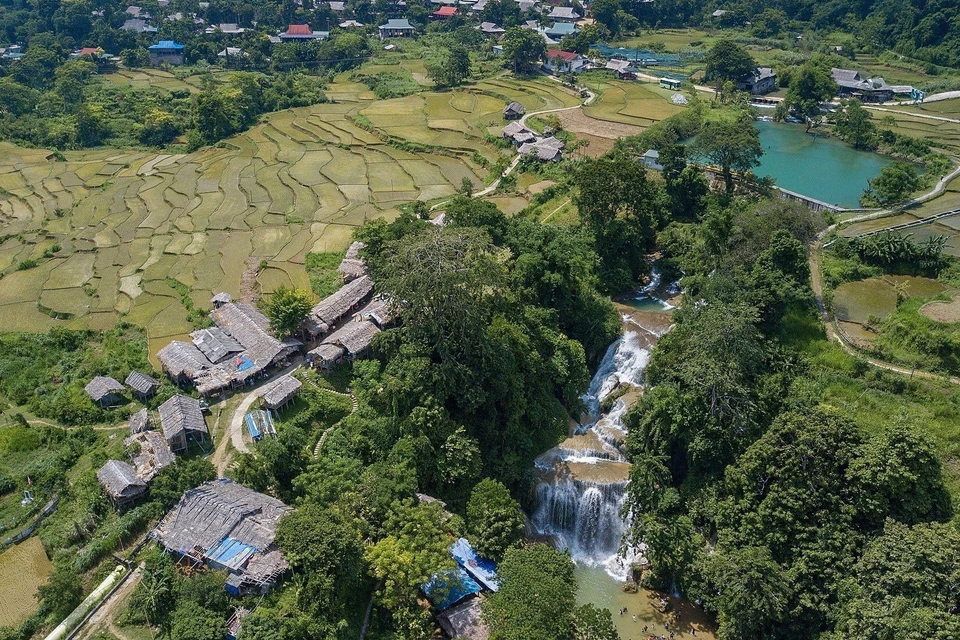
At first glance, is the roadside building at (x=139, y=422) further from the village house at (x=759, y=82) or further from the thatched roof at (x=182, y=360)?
the village house at (x=759, y=82)

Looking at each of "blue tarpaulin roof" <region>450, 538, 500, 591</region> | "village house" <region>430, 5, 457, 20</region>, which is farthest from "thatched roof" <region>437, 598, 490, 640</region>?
"village house" <region>430, 5, 457, 20</region>

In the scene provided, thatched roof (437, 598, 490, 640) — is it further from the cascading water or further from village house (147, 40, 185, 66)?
village house (147, 40, 185, 66)

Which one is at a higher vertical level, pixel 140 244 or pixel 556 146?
pixel 556 146

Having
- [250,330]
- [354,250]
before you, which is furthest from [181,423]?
[354,250]

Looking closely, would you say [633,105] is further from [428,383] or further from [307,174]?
[428,383]

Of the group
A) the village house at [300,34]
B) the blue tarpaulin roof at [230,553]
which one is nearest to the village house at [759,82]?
the village house at [300,34]

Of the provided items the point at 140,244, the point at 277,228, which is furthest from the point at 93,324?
the point at 277,228

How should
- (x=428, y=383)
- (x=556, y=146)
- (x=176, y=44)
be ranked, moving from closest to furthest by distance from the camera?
(x=428, y=383), (x=556, y=146), (x=176, y=44)
